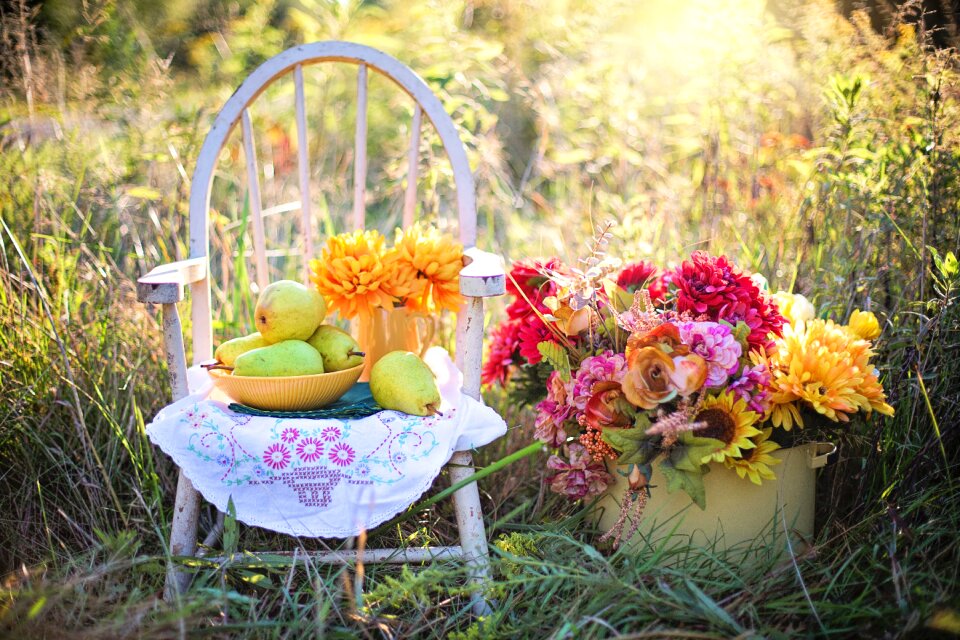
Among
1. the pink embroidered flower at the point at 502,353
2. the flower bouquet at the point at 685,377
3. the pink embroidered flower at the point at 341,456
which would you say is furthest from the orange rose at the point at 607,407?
the pink embroidered flower at the point at 341,456

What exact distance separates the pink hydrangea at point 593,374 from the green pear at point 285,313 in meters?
0.56

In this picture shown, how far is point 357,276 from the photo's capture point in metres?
1.46

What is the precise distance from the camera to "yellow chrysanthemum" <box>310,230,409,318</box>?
1.46 m

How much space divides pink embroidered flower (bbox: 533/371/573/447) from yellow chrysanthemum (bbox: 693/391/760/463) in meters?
0.26

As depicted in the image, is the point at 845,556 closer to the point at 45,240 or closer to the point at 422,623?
the point at 422,623

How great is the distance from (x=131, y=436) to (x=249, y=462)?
64 centimetres

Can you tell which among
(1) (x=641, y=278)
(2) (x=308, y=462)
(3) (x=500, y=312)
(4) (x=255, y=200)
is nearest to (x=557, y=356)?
(1) (x=641, y=278)

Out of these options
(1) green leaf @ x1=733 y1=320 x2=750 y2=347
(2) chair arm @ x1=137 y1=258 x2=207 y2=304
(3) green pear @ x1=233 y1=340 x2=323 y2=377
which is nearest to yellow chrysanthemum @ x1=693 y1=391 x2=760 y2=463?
(1) green leaf @ x1=733 y1=320 x2=750 y2=347

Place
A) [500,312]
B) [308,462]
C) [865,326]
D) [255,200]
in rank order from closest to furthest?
[308,462]
[865,326]
[255,200]
[500,312]

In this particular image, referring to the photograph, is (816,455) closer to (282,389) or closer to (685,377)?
(685,377)

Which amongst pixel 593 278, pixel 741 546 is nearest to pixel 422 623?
pixel 741 546

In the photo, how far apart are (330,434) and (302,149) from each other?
2.65ft

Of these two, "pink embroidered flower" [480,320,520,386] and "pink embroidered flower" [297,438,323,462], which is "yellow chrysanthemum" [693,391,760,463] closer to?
"pink embroidered flower" [480,320,520,386]

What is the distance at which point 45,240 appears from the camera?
1905mm
